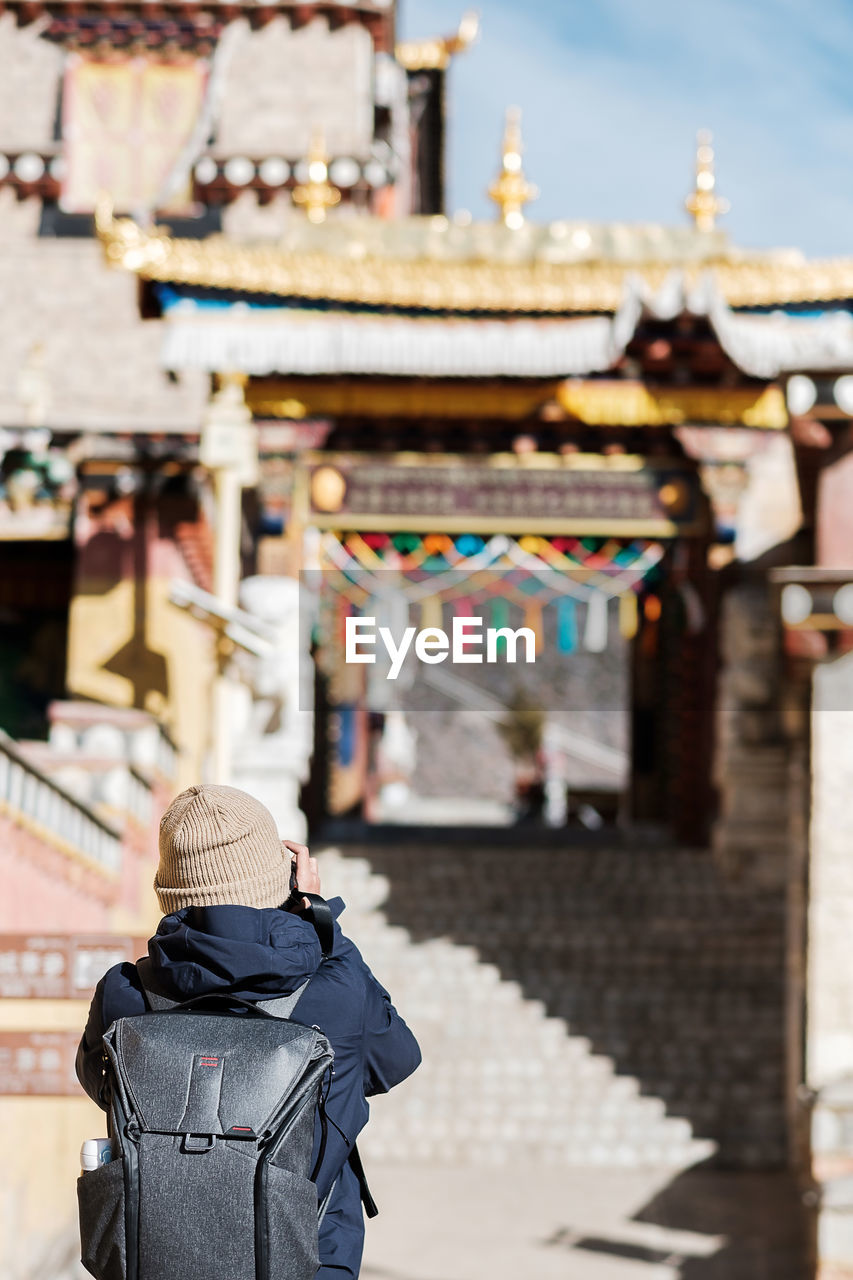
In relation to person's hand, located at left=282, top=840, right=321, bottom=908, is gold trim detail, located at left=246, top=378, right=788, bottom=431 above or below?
above

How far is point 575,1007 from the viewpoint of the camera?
37.9 feet

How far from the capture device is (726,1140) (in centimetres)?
1048

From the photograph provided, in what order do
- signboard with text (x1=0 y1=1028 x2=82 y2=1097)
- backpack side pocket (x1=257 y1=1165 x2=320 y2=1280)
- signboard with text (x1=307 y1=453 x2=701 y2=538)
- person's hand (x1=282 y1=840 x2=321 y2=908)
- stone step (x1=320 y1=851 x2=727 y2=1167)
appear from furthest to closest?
1. signboard with text (x1=307 y1=453 x2=701 y2=538)
2. stone step (x1=320 y1=851 x2=727 y2=1167)
3. signboard with text (x1=0 y1=1028 x2=82 y2=1097)
4. person's hand (x1=282 y1=840 x2=321 y2=908)
5. backpack side pocket (x1=257 y1=1165 x2=320 y2=1280)

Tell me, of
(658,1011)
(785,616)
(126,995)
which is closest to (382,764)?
(658,1011)

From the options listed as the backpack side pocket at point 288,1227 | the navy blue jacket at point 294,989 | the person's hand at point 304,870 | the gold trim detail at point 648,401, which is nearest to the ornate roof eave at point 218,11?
the gold trim detail at point 648,401

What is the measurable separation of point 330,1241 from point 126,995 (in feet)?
1.68

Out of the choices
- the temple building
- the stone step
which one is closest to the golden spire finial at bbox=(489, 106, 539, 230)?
the temple building

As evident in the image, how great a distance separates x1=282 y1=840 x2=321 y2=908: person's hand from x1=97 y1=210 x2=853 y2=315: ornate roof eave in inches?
472

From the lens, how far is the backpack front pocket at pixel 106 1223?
2475 millimetres

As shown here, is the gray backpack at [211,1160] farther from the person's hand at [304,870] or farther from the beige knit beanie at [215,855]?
the person's hand at [304,870]

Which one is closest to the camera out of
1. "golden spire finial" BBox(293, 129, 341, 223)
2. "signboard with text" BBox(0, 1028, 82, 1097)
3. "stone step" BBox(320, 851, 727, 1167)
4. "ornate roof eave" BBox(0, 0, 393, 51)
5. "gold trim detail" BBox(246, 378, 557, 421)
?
"signboard with text" BBox(0, 1028, 82, 1097)

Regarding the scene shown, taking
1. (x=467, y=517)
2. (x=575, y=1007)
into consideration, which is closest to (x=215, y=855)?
(x=575, y=1007)

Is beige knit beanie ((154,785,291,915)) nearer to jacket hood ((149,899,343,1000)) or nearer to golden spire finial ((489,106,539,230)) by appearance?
jacket hood ((149,899,343,1000))

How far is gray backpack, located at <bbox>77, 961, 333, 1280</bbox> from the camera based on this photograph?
96.0 inches
